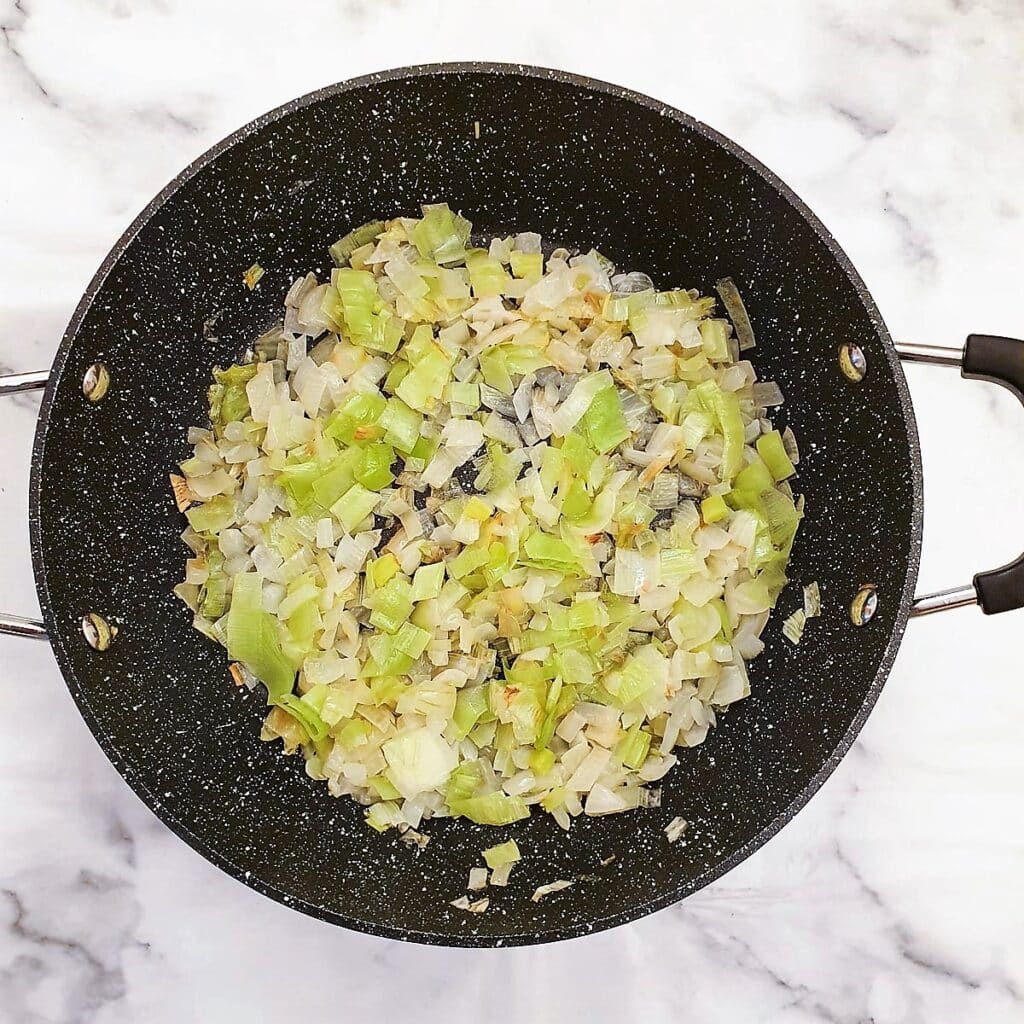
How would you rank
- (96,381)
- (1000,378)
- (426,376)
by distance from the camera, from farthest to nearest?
(426,376), (96,381), (1000,378)

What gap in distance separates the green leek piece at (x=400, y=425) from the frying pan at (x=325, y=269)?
250 mm

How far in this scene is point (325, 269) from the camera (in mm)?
1420

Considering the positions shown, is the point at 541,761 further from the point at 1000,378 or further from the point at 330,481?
the point at 1000,378

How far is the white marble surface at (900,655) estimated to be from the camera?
1328mm

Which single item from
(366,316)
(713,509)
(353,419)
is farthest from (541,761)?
(366,316)

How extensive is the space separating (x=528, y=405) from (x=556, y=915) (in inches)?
24.4

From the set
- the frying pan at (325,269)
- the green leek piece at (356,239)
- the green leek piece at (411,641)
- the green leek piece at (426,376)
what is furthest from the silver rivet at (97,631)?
the green leek piece at (356,239)

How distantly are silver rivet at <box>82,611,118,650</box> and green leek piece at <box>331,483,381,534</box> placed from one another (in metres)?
0.30

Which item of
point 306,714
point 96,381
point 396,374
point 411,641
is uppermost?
point 396,374

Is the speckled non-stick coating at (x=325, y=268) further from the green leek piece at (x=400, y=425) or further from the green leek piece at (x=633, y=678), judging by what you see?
the green leek piece at (x=400, y=425)

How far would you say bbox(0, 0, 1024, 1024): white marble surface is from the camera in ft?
4.36

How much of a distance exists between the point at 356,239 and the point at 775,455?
622 millimetres

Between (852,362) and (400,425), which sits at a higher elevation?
(852,362)

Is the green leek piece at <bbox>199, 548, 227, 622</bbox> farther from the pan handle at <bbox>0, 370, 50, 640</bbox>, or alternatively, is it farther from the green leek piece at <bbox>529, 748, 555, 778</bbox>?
the green leek piece at <bbox>529, 748, 555, 778</bbox>
